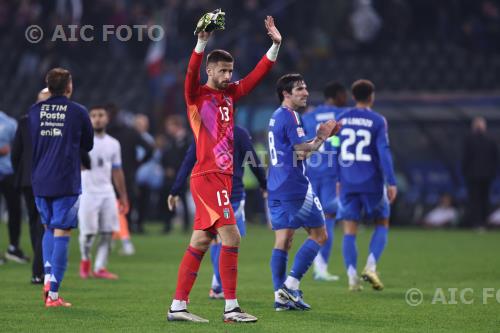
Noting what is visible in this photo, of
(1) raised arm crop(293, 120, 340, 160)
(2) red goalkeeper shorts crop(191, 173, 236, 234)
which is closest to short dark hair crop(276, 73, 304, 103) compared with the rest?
(1) raised arm crop(293, 120, 340, 160)

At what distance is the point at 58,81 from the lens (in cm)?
1063

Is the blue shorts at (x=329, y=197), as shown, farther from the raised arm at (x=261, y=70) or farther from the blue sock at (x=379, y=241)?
the raised arm at (x=261, y=70)

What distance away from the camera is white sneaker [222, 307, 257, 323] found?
9.32 m

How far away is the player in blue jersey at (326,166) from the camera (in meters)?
14.0

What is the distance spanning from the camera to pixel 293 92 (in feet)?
34.7

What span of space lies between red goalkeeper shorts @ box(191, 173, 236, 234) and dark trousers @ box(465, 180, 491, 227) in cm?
1548

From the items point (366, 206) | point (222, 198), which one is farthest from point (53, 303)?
point (366, 206)

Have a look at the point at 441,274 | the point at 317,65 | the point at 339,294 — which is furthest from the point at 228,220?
the point at 317,65

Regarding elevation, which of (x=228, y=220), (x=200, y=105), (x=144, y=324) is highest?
(x=200, y=105)

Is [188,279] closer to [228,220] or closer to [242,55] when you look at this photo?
[228,220]

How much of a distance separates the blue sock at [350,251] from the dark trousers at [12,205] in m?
4.88

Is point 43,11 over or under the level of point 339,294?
over

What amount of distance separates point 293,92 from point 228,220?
1.77m

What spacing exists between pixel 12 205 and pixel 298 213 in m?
6.35
